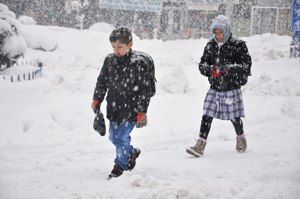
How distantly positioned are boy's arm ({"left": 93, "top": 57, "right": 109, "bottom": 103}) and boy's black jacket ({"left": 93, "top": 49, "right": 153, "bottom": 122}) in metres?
0.01

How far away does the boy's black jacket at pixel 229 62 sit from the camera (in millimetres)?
5355

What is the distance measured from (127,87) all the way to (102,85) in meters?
0.31

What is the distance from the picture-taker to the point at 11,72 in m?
11.7

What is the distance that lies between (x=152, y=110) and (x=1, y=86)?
303cm

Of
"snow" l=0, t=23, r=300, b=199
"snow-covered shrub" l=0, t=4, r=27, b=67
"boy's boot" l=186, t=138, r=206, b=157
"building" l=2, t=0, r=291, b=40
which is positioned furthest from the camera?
"building" l=2, t=0, r=291, b=40

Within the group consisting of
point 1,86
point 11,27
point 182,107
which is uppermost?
point 11,27

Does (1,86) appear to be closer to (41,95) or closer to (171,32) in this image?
(41,95)

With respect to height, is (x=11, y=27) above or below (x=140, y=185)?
above

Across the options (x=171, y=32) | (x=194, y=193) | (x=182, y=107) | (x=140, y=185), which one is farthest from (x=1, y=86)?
(x=171, y=32)

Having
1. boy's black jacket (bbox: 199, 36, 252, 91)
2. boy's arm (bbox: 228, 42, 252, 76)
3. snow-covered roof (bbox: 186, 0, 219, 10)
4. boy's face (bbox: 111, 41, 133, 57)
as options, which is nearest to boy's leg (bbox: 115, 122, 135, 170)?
boy's face (bbox: 111, 41, 133, 57)

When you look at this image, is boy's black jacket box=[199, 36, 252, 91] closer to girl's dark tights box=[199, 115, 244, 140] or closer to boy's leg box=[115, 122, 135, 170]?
girl's dark tights box=[199, 115, 244, 140]

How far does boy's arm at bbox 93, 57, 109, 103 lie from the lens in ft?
15.1

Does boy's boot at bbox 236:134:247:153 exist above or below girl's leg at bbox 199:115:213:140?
below

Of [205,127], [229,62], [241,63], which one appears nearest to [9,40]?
[205,127]
